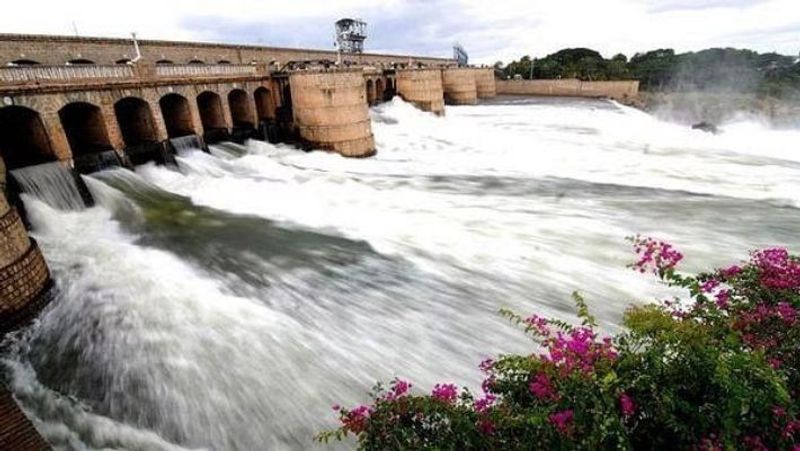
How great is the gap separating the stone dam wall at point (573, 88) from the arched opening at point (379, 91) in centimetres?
3335

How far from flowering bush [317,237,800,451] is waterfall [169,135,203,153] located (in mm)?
16973

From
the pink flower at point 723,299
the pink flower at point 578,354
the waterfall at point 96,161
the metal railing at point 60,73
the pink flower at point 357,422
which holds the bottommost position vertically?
the pink flower at point 357,422

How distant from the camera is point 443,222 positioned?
13.4m

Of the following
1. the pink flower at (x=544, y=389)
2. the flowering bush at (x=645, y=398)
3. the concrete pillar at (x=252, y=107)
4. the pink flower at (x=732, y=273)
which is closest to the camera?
the flowering bush at (x=645, y=398)

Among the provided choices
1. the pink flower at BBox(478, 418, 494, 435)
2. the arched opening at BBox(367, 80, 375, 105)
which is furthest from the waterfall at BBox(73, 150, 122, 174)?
the arched opening at BBox(367, 80, 375, 105)

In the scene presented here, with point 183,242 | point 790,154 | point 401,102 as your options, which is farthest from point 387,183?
point 790,154

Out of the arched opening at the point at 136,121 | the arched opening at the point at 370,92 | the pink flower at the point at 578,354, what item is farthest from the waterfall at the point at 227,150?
the pink flower at the point at 578,354

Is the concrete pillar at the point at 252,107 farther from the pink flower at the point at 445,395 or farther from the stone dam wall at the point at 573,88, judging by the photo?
the stone dam wall at the point at 573,88

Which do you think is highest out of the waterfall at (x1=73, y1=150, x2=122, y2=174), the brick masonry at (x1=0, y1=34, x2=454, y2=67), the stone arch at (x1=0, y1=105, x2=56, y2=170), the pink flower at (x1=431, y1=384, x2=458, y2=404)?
the brick masonry at (x1=0, y1=34, x2=454, y2=67)

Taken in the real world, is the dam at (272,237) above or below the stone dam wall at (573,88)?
below

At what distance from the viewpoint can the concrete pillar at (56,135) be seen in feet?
43.1

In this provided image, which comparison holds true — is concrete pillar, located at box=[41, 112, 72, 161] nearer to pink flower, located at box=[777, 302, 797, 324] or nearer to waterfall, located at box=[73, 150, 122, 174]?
waterfall, located at box=[73, 150, 122, 174]

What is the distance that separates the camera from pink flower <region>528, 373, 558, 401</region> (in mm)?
3518

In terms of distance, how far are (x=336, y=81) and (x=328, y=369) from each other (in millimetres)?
16793
